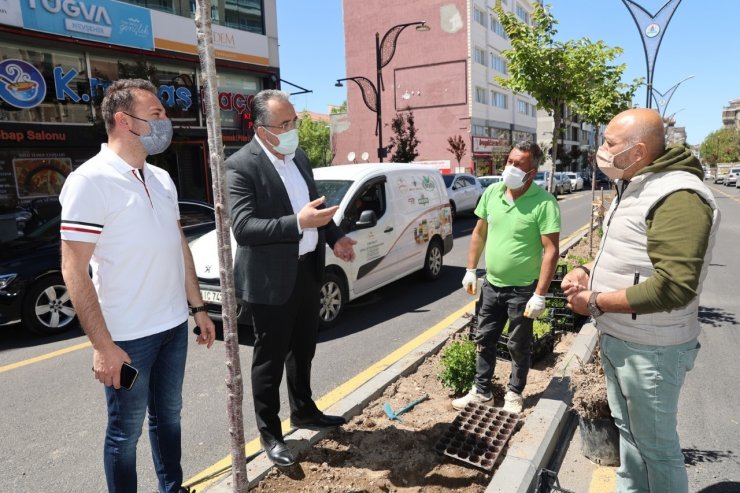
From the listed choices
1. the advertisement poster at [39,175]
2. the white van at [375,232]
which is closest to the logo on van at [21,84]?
the advertisement poster at [39,175]

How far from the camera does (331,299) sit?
6.16 metres

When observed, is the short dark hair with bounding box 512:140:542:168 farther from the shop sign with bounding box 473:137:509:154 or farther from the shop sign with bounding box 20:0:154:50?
the shop sign with bounding box 473:137:509:154

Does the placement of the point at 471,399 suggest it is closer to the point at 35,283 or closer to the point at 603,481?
the point at 603,481

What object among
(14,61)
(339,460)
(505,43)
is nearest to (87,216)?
(339,460)

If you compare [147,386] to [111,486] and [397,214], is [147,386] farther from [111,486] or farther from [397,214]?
[397,214]

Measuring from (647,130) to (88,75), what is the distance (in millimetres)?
17205

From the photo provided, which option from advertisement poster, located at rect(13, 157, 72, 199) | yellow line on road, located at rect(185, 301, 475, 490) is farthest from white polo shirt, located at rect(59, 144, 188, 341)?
advertisement poster, located at rect(13, 157, 72, 199)

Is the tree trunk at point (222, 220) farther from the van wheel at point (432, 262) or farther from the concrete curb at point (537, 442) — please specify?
the van wheel at point (432, 262)

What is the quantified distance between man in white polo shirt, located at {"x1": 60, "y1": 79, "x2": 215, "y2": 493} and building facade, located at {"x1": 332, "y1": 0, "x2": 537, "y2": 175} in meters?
35.8

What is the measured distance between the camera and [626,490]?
2525 millimetres

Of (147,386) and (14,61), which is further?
(14,61)

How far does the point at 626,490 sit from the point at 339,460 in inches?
60.6

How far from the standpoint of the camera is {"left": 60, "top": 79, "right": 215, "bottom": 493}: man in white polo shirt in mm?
2082

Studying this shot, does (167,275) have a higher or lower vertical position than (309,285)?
higher
